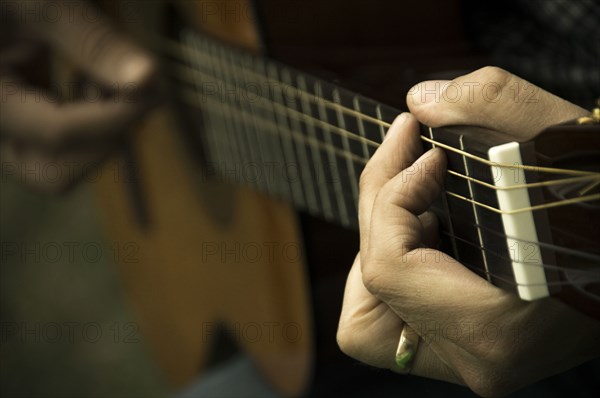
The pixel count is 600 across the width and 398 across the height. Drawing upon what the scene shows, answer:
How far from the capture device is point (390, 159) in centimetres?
44

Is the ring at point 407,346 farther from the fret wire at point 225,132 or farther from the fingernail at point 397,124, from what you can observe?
the fret wire at point 225,132

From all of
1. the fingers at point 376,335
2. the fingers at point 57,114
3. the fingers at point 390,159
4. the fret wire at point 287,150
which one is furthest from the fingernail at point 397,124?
the fingers at point 57,114

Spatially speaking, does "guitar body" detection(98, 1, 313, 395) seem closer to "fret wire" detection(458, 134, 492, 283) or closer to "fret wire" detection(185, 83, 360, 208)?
"fret wire" detection(185, 83, 360, 208)

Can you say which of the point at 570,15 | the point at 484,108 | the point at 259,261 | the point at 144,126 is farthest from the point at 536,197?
the point at 144,126

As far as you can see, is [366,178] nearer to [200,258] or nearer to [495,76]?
[495,76]

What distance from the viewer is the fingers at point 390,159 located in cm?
43

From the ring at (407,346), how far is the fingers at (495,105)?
0.13 metres

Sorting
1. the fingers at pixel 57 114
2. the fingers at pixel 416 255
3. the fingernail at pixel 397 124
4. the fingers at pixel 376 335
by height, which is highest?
the fingernail at pixel 397 124

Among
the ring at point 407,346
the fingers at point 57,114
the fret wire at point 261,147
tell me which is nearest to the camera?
the ring at point 407,346

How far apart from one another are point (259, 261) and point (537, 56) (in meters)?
0.31

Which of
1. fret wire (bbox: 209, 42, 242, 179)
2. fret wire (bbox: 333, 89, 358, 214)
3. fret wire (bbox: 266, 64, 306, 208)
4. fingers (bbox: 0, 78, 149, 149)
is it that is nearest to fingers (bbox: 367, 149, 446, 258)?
fret wire (bbox: 333, 89, 358, 214)

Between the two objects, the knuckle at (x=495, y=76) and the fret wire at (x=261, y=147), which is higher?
the knuckle at (x=495, y=76)

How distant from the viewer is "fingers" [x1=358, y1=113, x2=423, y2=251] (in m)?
0.43

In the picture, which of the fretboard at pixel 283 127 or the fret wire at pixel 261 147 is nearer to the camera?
the fretboard at pixel 283 127
